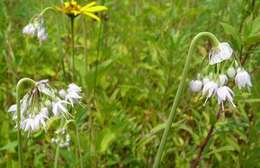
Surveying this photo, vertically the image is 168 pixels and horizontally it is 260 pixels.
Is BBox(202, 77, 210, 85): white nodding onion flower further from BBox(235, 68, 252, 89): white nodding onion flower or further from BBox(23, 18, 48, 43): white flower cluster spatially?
BBox(23, 18, 48, 43): white flower cluster

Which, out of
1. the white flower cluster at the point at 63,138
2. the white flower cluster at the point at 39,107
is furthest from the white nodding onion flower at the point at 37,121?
the white flower cluster at the point at 63,138

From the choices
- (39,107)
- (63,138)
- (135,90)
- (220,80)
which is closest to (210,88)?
(220,80)

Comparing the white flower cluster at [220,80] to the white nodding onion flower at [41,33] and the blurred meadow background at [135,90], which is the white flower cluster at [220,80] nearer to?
the blurred meadow background at [135,90]

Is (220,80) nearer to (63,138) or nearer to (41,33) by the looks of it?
(63,138)

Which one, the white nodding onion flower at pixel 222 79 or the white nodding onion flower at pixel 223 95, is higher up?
the white nodding onion flower at pixel 222 79

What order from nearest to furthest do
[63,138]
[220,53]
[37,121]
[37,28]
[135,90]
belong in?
[220,53]
[37,121]
[63,138]
[37,28]
[135,90]

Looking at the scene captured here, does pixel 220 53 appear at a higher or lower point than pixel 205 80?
higher

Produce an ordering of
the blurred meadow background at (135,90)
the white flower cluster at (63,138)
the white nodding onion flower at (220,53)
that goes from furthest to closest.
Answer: the blurred meadow background at (135,90) → the white flower cluster at (63,138) → the white nodding onion flower at (220,53)
